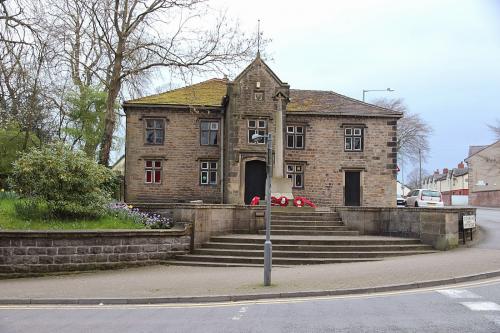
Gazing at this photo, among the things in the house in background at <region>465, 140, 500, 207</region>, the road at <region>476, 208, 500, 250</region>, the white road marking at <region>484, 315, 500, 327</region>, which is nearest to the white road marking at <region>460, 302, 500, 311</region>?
the white road marking at <region>484, 315, 500, 327</region>

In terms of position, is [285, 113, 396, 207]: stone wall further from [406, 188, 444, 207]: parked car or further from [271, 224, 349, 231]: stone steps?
[271, 224, 349, 231]: stone steps

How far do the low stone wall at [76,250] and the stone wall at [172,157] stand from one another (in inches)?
653

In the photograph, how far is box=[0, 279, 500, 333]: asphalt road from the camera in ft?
27.5

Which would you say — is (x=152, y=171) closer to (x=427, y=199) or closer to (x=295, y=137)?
(x=295, y=137)

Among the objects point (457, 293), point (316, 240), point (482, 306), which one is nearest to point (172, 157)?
point (316, 240)

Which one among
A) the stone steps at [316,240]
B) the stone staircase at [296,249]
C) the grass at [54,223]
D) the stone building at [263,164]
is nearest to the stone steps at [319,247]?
the stone staircase at [296,249]

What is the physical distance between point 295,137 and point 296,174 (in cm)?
233

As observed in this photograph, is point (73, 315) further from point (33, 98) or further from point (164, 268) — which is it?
point (33, 98)

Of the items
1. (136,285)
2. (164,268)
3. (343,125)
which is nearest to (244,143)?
(343,125)

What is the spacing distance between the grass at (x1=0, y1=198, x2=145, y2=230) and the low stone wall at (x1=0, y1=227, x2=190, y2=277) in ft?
4.00

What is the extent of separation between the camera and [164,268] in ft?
55.5

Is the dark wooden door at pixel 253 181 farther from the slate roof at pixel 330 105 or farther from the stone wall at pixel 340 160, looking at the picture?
the slate roof at pixel 330 105

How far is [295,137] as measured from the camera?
34938mm

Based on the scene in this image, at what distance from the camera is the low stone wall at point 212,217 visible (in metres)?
19.2
